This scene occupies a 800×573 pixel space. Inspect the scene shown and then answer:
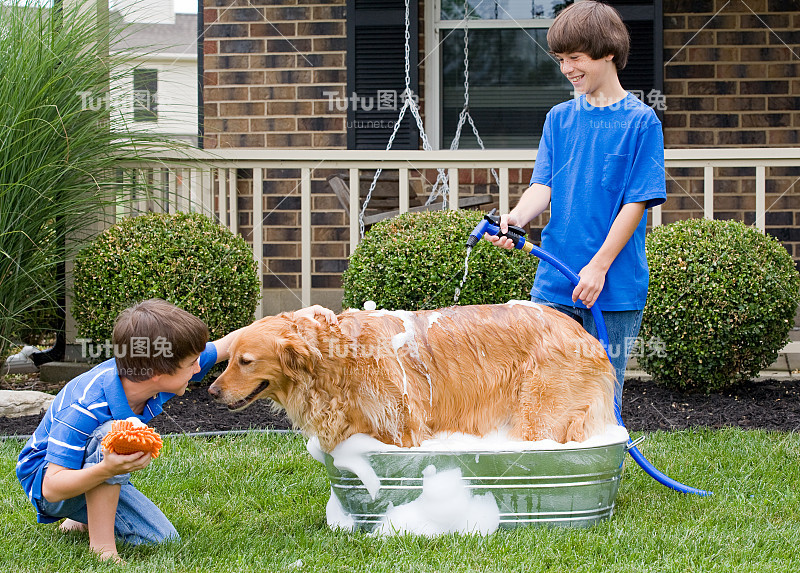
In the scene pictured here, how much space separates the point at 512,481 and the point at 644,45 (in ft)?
17.5

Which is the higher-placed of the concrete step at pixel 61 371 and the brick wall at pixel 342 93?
the brick wall at pixel 342 93

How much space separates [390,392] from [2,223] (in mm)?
3026

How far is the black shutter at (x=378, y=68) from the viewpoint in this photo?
7160mm

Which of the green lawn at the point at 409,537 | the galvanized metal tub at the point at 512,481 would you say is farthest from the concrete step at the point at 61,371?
the galvanized metal tub at the point at 512,481

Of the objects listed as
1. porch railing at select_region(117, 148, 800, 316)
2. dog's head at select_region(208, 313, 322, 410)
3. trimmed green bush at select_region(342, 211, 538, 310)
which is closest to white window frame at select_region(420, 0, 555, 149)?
porch railing at select_region(117, 148, 800, 316)

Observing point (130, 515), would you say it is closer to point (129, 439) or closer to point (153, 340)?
point (129, 439)

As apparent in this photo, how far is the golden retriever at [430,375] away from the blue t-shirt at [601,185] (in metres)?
0.29

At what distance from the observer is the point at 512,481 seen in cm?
280

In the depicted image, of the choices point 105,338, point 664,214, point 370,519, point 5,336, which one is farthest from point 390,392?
point 664,214

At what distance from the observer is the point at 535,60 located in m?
7.44

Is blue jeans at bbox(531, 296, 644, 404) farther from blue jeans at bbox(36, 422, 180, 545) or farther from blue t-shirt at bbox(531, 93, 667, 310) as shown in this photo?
blue jeans at bbox(36, 422, 180, 545)

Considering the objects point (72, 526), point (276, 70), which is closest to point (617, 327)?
point (72, 526)

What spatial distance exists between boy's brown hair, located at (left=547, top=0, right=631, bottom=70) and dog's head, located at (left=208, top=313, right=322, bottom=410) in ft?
4.43

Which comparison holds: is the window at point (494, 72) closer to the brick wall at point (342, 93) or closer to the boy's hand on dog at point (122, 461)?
the brick wall at point (342, 93)
